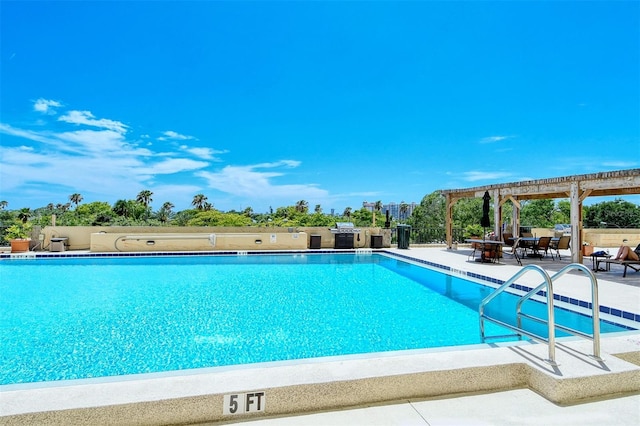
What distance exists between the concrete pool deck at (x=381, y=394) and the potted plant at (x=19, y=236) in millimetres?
13145

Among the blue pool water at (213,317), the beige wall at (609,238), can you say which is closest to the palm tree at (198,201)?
the blue pool water at (213,317)

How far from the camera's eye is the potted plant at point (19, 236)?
12.3 metres

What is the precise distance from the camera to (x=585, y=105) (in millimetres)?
23797

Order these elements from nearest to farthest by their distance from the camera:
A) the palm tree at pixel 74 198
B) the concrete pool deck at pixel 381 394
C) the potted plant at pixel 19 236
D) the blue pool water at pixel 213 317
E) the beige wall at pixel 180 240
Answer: the concrete pool deck at pixel 381 394 < the blue pool water at pixel 213 317 < the potted plant at pixel 19 236 < the beige wall at pixel 180 240 < the palm tree at pixel 74 198

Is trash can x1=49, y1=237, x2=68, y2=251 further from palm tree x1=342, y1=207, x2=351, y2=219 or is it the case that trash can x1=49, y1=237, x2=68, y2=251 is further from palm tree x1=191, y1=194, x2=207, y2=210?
palm tree x1=342, y1=207, x2=351, y2=219

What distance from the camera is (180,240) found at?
13.4 meters

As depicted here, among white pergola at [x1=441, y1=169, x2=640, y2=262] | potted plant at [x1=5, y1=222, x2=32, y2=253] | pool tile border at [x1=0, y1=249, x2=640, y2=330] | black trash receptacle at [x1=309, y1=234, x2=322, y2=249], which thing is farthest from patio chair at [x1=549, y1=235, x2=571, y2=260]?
potted plant at [x1=5, y1=222, x2=32, y2=253]

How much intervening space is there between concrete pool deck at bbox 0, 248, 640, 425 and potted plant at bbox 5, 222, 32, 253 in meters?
13.1

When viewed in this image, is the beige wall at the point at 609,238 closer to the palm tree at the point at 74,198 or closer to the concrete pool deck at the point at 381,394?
the concrete pool deck at the point at 381,394

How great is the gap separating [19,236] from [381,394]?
1644 centimetres

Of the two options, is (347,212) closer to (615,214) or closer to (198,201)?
(198,201)

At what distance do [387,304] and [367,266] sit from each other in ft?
15.6

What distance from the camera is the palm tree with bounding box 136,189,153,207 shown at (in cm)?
5250

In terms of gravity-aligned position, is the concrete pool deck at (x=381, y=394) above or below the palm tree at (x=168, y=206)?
below
